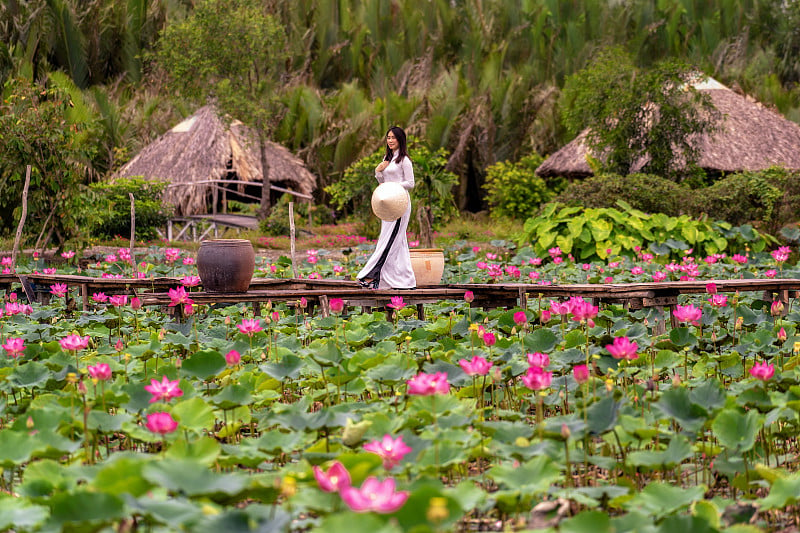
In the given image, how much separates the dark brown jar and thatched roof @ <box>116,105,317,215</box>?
13351mm

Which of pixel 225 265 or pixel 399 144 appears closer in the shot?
pixel 225 265

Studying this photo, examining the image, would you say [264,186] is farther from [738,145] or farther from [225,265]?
[225,265]

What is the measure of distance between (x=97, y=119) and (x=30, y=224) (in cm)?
1009

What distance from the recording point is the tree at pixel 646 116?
51.0ft

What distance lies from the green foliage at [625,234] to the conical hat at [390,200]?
4417mm

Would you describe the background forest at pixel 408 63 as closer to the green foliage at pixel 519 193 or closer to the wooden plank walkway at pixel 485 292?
the green foliage at pixel 519 193

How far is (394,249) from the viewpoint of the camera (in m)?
7.37

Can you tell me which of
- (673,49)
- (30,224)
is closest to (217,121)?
(30,224)

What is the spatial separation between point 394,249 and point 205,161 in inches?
561

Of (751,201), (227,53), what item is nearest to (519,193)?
(227,53)

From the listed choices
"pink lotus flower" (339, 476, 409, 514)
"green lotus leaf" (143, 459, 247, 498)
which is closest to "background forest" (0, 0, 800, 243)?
"green lotus leaf" (143, 459, 247, 498)

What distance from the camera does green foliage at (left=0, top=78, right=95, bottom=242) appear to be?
10898 mm

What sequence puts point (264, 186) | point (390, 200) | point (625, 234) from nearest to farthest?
point (390, 200) → point (625, 234) → point (264, 186)

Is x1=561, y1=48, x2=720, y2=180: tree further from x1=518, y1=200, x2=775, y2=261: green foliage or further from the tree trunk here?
the tree trunk
